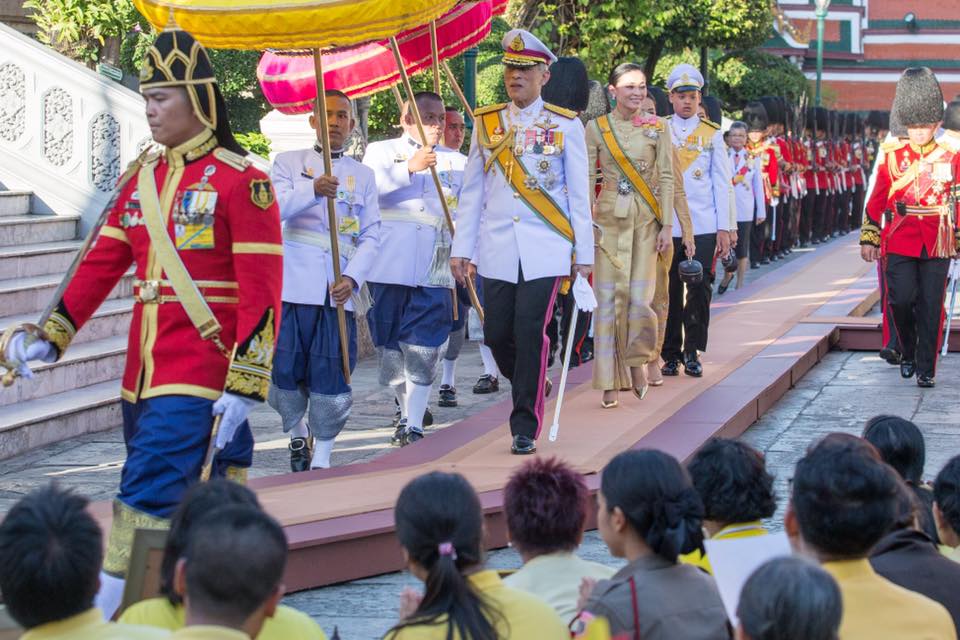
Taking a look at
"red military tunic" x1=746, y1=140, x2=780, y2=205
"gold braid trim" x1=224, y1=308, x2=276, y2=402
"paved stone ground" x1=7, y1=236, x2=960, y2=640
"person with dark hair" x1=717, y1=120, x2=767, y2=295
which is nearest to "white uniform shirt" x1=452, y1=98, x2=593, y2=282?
"paved stone ground" x1=7, y1=236, x2=960, y2=640

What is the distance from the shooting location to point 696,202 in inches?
445

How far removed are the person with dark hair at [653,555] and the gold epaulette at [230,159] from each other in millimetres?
1809

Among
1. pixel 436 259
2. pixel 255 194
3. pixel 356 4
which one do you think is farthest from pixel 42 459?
pixel 255 194

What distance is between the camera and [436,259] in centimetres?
952

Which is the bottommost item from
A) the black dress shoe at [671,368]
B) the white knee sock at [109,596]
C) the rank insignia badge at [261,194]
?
the black dress shoe at [671,368]

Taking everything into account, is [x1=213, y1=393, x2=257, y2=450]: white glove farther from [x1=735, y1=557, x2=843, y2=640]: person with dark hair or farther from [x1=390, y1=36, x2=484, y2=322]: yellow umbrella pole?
[x1=390, y1=36, x2=484, y2=322]: yellow umbrella pole

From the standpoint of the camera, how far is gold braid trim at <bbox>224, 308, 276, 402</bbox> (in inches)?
201

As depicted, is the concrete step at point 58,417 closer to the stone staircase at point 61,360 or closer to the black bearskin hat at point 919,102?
the stone staircase at point 61,360

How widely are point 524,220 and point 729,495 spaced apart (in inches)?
148

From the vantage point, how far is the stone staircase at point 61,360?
354 inches

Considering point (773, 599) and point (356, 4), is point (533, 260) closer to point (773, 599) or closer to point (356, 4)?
point (356, 4)

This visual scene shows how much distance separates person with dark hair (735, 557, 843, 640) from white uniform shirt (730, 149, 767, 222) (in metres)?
14.9

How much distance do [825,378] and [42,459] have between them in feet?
18.0

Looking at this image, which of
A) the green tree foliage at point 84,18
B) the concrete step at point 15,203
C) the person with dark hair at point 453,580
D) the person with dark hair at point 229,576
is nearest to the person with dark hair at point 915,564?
the person with dark hair at point 453,580
